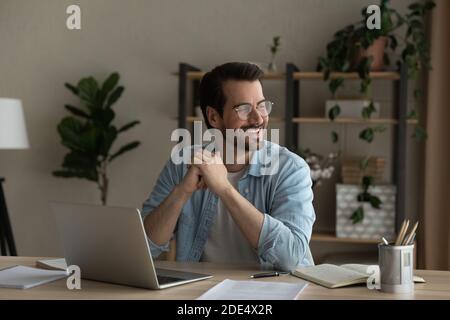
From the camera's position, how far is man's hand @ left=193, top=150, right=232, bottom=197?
5.93 feet

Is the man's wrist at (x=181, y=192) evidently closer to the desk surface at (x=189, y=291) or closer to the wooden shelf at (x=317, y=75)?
the desk surface at (x=189, y=291)

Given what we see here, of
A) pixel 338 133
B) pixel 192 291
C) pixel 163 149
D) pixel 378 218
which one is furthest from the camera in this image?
pixel 163 149

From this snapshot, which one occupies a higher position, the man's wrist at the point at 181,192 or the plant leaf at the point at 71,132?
the plant leaf at the point at 71,132

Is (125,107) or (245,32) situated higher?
(245,32)

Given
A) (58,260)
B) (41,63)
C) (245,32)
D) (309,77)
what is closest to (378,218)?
(309,77)

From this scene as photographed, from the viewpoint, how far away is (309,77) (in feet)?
11.9

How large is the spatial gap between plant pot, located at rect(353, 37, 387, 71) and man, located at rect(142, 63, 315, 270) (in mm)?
1510

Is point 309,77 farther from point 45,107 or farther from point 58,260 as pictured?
point 58,260

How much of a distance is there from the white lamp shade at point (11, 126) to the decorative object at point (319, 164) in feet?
5.52

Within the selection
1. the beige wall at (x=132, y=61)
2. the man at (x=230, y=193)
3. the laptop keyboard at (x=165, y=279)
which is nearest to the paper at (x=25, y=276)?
the laptop keyboard at (x=165, y=279)

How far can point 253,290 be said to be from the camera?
1.42 metres

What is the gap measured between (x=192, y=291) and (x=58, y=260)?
0.56 meters

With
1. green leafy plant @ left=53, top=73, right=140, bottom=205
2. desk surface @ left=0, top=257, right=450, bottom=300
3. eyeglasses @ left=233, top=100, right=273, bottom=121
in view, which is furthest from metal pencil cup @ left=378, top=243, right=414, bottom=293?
green leafy plant @ left=53, top=73, right=140, bottom=205

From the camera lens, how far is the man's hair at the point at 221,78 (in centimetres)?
207
